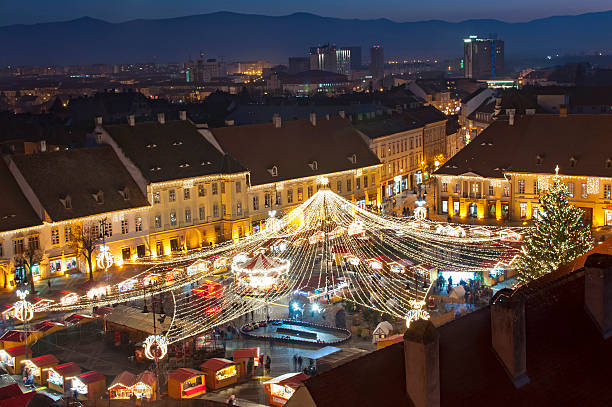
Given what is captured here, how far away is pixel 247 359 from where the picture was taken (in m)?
34.5

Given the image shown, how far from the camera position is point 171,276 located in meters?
47.2

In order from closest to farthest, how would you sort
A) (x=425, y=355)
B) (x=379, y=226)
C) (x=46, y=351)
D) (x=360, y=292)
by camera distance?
(x=425, y=355)
(x=46, y=351)
(x=360, y=292)
(x=379, y=226)

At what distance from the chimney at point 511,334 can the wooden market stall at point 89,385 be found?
2219 cm

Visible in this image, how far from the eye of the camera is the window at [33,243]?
50094 mm

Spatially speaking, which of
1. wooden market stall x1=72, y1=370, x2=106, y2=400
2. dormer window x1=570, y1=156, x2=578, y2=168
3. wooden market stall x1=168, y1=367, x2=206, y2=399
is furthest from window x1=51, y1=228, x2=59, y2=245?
dormer window x1=570, y1=156, x2=578, y2=168

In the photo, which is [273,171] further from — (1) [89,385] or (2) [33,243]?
(1) [89,385]

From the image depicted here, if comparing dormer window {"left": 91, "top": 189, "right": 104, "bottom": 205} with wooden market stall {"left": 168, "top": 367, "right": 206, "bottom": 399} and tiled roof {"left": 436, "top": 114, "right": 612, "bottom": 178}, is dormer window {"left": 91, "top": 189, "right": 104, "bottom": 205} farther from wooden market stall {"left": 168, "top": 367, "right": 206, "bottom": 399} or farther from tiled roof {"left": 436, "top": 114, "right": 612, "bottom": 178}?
tiled roof {"left": 436, "top": 114, "right": 612, "bottom": 178}

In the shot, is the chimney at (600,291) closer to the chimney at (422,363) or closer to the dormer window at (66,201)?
the chimney at (422,363)

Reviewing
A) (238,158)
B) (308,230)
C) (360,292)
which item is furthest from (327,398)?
(238,158)

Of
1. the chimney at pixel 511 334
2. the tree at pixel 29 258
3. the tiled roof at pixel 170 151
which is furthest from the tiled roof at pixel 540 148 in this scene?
the chimney at pixel 511 334

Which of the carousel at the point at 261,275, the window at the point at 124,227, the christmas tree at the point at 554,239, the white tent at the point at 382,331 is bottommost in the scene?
the white tent at the point at 382,331

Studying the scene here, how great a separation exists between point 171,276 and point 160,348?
12665 mm

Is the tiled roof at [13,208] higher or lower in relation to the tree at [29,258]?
higher

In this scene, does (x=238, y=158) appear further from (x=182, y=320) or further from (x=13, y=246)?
(x=182, y=320)
